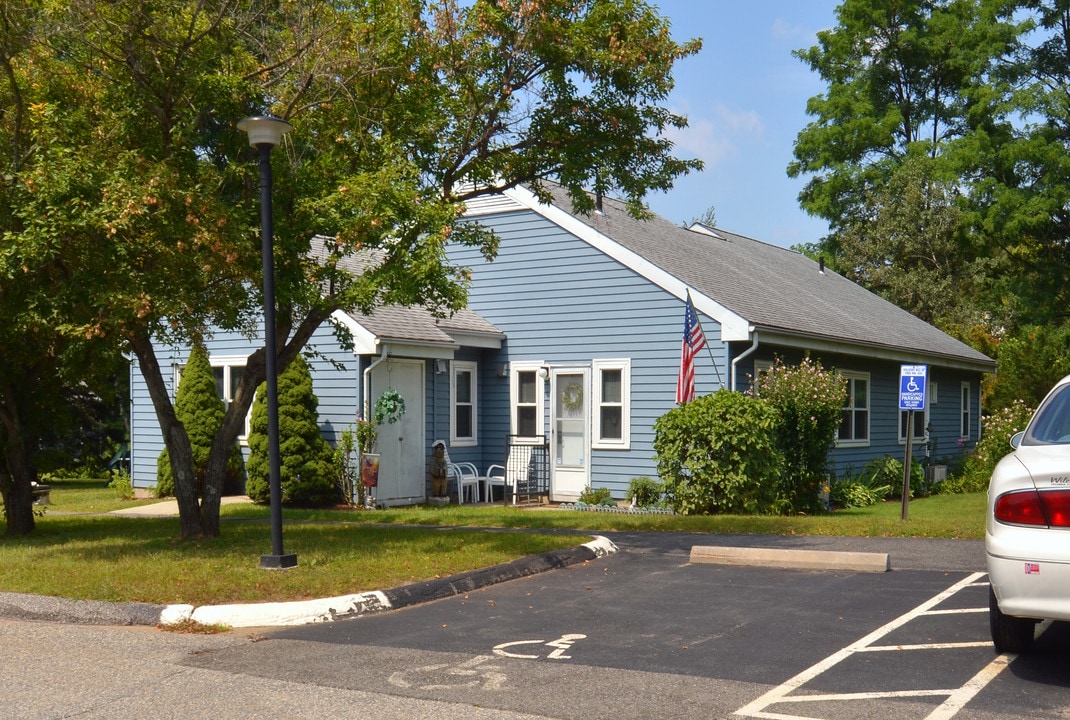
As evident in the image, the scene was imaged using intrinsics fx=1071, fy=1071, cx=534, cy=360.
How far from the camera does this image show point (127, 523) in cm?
1509

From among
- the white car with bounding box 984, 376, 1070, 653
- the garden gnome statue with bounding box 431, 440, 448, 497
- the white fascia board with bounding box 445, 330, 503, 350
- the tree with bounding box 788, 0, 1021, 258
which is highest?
the tree with bounding box 788, 0, 1021, 258

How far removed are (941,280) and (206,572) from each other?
34.3 meters

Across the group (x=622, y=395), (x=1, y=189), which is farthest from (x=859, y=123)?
(x=1, y=189)

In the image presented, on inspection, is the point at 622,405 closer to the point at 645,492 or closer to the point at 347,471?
the point at 645,492

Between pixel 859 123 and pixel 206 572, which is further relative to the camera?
pixel 859 123

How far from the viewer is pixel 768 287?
2198 centimetres

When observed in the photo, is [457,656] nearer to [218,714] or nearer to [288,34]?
[218,714]

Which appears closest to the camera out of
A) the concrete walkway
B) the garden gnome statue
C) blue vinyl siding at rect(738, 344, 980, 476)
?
the concrete walkway

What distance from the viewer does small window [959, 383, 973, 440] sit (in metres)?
29.2

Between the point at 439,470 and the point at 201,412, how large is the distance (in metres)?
4.52

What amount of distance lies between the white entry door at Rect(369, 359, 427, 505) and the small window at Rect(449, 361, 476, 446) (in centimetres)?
98

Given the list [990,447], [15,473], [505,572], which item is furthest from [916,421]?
[15,473]

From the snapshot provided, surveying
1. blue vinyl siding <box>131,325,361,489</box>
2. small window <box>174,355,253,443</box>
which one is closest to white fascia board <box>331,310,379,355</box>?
blue vinyl siding <box>131,325,361,489</box>

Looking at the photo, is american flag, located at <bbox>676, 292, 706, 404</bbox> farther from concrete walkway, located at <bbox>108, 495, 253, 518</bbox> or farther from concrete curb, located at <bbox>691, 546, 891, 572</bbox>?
concrete walkway, located at <bbox>108, 495, 253, 518</bbox>
